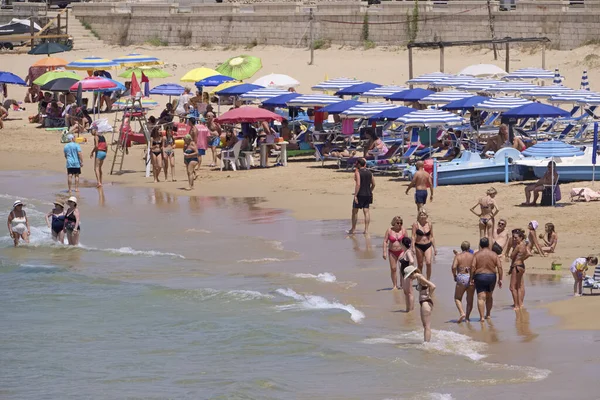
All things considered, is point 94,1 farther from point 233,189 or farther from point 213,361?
point 213,361

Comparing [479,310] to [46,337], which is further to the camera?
[46,337]

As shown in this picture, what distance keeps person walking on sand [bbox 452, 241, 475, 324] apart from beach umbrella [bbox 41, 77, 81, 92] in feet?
69.8

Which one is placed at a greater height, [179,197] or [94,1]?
[94,1]

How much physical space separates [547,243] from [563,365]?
490 cm

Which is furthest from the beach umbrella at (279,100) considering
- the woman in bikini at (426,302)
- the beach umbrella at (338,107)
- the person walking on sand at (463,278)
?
the woman in bikini at (426,302)

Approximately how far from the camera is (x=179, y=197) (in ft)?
73.8

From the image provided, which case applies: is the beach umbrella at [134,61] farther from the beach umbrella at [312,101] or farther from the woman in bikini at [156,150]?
the woman in bikini at [156,150]

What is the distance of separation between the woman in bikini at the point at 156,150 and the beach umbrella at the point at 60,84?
28.9 ft

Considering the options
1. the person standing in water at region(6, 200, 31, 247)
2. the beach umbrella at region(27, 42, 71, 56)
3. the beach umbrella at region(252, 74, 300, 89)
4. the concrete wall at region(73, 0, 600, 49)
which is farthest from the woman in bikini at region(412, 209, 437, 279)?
the beach umbrella at region(27, 42, 71, 56)

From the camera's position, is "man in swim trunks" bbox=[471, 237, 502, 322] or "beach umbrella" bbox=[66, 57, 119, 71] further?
"beach umbrella" bbox=[66, 57, 119, 71]

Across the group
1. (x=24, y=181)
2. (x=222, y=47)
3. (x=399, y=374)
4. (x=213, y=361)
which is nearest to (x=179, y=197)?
(x=24, y=181)

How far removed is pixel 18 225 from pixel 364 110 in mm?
8517

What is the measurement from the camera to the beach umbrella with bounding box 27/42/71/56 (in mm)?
43719

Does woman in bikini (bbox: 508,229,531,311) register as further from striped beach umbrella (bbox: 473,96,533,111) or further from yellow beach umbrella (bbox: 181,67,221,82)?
yellow beach umbrella (bbox: 181,67,221,82)
